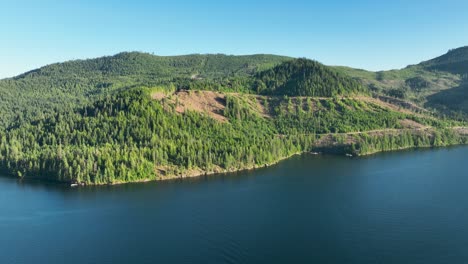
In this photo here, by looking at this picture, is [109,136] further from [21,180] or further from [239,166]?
[239,166]

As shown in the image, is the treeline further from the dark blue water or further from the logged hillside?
the dark blue water

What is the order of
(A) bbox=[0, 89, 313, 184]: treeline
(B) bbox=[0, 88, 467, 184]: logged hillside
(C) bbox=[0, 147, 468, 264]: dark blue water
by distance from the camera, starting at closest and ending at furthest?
(C) bbox=[0, 147, 468, 264]: dark blue water < (B) bbox=[0, 88, 467, 184]: logged hillside < (A) bbox=[0, 89, 313, 184]: treeline

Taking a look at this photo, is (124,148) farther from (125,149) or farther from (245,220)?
(245,220)

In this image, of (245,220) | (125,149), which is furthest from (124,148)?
(245,220)

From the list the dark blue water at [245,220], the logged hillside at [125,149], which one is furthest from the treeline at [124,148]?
the dark blue water at [245,220]

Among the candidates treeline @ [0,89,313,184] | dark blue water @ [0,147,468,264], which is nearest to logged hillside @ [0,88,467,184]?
treeline @ [0,89,313,184]

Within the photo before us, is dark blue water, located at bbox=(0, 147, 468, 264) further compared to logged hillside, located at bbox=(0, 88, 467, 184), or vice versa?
logged hillside, located at bbox=(0, 88, 467, 184)

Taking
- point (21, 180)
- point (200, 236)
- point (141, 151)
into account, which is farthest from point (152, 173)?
point (200, 236)

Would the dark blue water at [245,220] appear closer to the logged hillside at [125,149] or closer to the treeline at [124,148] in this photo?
the logged hillside at [125,149]
